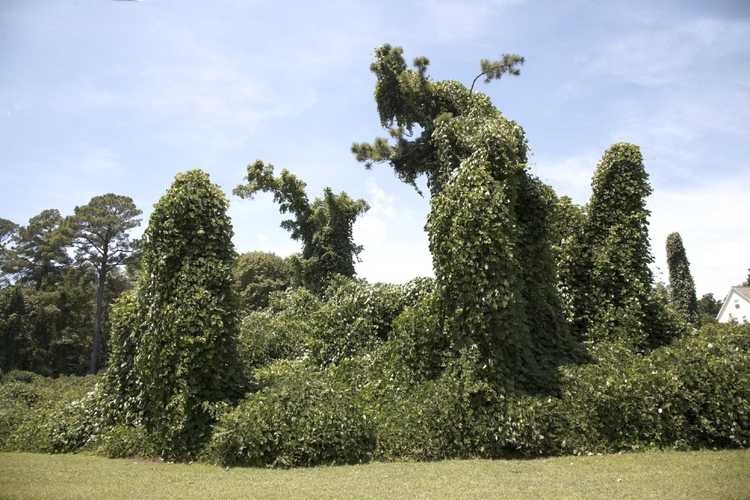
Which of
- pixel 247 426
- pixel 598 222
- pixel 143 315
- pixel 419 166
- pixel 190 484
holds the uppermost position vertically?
pixel 419 166

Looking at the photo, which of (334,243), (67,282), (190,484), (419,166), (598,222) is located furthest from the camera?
(67,282)

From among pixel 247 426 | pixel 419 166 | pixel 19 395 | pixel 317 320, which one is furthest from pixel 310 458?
pixel 419 166

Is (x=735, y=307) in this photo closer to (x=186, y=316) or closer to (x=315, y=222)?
(x=315, y=222)

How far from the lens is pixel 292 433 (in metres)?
7.30

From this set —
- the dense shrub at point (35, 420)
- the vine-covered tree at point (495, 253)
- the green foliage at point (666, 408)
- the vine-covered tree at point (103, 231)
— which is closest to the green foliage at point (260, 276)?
the vine-covered tree at point (103, 231)

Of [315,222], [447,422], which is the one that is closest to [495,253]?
[447,422]

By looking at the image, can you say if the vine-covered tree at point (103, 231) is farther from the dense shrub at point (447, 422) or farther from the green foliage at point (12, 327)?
the dense shrub at point (447, 422)

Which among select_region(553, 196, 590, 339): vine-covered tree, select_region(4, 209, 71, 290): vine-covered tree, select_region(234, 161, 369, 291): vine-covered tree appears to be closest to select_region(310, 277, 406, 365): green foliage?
select_region(553, 196, 590, 339): vine-covered tree

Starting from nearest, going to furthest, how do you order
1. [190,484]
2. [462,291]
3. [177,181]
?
[190,484]
[462,291]
[177,181]

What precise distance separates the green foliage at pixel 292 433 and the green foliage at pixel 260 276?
29.3 m

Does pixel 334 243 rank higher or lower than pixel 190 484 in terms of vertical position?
higher

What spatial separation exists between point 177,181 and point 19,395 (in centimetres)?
707

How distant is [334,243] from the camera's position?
63.8ft

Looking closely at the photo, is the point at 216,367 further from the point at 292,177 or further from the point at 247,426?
the point at 292,177
